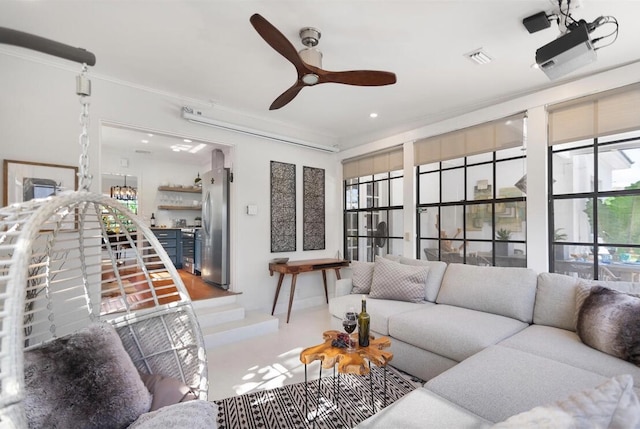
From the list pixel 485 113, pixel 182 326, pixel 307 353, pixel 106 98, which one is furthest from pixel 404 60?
pixel 106 98

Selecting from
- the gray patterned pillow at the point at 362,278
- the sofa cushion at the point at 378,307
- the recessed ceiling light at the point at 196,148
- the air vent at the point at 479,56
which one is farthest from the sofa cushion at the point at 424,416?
the recessed ceiling light at the point at 196,148

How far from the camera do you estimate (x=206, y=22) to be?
2219 mm

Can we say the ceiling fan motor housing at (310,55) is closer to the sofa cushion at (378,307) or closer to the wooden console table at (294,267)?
the sofa cushion at (378,307)

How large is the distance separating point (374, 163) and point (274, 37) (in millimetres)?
3154

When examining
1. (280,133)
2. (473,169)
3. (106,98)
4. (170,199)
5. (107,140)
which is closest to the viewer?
(106,98)

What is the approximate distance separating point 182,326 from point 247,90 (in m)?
2.59

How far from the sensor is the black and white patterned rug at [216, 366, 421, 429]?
1975mm

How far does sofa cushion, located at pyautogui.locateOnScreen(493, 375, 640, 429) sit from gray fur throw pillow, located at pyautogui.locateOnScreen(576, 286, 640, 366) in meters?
1.50

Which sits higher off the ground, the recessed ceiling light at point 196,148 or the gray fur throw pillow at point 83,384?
the recessed ceiling light at point 196,148

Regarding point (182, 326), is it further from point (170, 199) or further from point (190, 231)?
point (170, 199)

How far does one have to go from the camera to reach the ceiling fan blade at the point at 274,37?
168 centimetres

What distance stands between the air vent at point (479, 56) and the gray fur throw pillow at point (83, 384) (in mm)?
3226

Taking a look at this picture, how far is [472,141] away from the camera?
363 cm

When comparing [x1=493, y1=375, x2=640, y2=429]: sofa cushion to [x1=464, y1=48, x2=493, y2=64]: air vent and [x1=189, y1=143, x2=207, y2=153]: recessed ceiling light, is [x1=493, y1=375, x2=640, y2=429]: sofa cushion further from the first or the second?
[x1=189, y1=143, x2=207, y2=153]: recessed ceiling light
